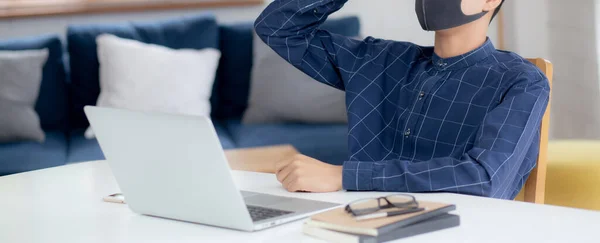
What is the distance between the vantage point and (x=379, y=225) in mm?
1082

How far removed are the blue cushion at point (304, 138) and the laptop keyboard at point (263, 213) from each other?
2156 millimetres

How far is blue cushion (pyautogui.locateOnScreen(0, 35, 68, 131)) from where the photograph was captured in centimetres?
382

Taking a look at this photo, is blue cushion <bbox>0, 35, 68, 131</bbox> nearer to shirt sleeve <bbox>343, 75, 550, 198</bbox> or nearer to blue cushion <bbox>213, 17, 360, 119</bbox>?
blue cushion <bbox>213, 17, 360, 119</bbox>

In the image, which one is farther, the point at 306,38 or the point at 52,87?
the point at 52,87

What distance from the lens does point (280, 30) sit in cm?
201

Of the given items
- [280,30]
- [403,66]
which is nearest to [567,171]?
[403,66]

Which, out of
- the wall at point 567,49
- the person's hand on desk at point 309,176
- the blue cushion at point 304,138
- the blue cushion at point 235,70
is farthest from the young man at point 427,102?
the blue cushion at point 235,70

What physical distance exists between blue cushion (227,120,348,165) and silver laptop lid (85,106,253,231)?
84.4 inches

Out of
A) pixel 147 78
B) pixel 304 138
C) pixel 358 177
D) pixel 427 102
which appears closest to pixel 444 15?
pixel 427 102

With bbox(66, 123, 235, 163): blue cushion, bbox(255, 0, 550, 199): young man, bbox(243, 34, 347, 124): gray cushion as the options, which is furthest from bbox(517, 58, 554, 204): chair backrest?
bbox(243, 34, 347, 124): gray cushion

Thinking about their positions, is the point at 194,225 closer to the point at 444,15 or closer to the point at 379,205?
the point at 379,205

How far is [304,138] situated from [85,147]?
2.93ft

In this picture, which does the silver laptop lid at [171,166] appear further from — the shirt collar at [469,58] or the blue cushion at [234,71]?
the blue cushion at [234,71]

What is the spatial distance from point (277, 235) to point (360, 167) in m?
0.32
